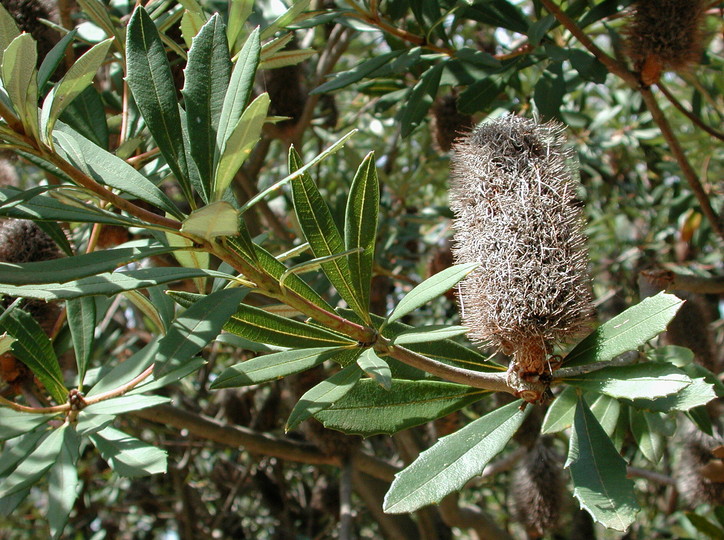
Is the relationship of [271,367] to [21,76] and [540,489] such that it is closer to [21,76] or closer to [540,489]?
[21,76]

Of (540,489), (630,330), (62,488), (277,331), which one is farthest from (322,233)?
(540,489)

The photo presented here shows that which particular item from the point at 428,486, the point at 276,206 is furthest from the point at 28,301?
the point at 276,206

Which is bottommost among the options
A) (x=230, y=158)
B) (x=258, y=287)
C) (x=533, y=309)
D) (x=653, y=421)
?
(x=653, y=421)

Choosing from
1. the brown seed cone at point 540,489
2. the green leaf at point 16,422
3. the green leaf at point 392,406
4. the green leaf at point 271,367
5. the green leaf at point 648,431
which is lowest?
the brown seed cone at point 540,489

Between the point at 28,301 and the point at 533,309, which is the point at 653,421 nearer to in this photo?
the point at 533,309

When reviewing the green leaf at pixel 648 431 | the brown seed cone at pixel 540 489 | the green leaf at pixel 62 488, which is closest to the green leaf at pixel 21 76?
the green leaf at pixel 62 488

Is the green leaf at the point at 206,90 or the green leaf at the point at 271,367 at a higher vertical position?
the green leaf at the point at 206,90

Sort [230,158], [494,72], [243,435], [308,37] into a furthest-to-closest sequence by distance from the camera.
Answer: [308,37]
[243,435]
[494,72]
[230,158]

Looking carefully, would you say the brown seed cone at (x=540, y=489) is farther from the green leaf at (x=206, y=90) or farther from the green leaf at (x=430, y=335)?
the green leaf at (x=206, y=90)
